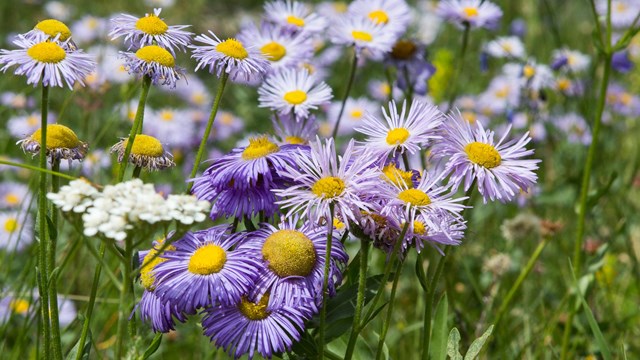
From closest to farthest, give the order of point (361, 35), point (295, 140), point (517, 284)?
point (295, 140), point (517, 284), point (361, 35)

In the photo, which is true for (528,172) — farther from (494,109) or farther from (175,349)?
(494,109)

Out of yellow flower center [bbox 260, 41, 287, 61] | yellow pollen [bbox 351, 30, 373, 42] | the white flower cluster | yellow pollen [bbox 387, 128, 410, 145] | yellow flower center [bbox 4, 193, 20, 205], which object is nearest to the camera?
the white flower cluster

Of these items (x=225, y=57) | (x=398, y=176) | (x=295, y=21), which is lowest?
(x=398, y=176)

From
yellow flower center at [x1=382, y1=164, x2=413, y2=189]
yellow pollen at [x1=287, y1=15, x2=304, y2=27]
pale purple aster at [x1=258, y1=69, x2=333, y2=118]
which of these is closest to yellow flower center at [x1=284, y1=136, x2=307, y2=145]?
pale purple aster at [x1=258, y1=69, x2=333, y2=118]

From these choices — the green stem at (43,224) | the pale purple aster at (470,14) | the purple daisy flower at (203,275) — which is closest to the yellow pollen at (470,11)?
the pale purple aster at (470,14)

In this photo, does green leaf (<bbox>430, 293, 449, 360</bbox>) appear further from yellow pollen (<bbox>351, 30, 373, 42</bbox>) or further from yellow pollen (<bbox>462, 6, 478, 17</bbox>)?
yellow pollen (<bbox>462, 6, 478, 17</bbox>)

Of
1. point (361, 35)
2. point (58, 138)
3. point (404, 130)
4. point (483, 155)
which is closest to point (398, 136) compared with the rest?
point (404, 130)

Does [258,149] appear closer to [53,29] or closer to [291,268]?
[291,268]

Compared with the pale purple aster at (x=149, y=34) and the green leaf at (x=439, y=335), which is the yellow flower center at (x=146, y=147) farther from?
the green leaf at (x=439, y=335)
